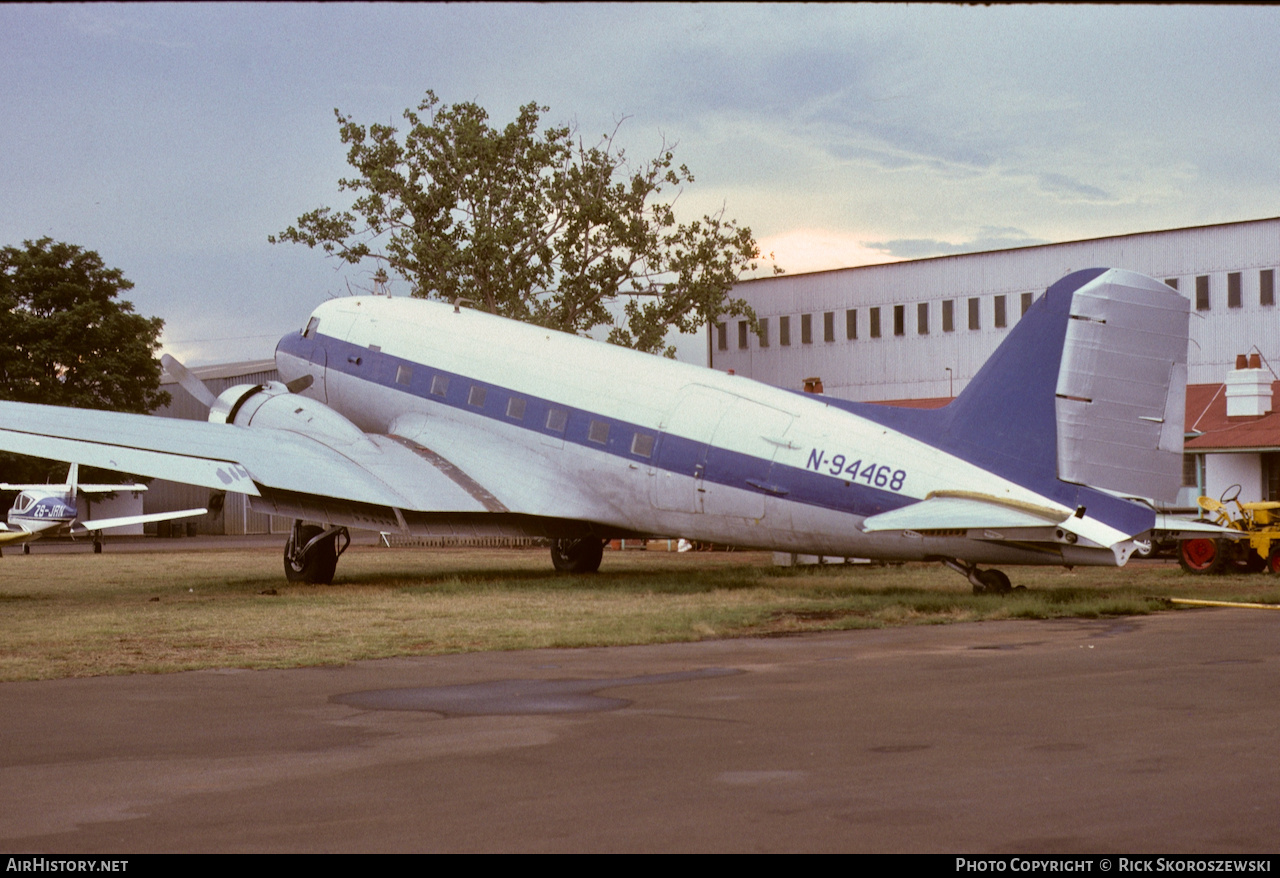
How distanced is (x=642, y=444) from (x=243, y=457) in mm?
7043

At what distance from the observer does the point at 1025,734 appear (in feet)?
32.1

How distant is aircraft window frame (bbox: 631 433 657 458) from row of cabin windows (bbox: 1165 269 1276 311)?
39581mm

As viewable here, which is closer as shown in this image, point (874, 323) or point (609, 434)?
point (609, 434)

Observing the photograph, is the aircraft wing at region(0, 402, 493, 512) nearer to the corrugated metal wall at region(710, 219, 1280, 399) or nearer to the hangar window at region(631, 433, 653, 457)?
the hangar window at region(631, 433, 653, 457)

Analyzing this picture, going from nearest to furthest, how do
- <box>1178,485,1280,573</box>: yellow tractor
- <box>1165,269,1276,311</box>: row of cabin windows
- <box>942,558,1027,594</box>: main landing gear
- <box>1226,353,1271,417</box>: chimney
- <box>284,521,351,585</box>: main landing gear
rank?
<box>942,558,1027,594</box>: main landing gear → <box>284,521,351,585</box>: main landing gear → <box>1178,485,1280,573</box>: yellow tractor → <box>1226,353,1271,417</box>: chimney → <box>1165,269,1276,311</box>: row of cabin windows

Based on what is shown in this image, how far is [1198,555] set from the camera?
30828 mm

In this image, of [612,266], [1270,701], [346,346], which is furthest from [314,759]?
[612,266]

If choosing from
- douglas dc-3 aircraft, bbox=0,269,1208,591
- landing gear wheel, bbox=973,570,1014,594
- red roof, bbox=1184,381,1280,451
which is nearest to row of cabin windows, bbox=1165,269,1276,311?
red roof, bbox=1184,381,1280,451

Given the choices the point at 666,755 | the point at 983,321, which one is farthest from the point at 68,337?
the point at 666,755

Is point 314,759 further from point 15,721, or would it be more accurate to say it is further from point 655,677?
point 655,677

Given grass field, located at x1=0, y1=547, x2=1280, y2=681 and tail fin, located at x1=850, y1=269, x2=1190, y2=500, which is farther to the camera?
tail fin, located at x1=850, y1=269, x2=1190, y2=500

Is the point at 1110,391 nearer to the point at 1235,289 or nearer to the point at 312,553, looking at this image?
the point at 312,553

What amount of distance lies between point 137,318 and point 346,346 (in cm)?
5060

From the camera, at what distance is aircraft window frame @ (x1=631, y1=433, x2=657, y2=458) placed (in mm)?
24000
